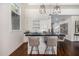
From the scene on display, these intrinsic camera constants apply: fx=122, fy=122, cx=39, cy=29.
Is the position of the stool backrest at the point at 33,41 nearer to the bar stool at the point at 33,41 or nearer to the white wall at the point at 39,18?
the bar stool at the point at 33,41

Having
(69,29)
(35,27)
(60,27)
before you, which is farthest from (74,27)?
(35,27)

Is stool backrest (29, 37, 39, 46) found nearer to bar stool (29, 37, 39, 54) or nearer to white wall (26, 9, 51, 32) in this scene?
bar stool (29, 37, 39, 54)

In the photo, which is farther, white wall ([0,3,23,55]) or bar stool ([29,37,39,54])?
bar stool ([29,37,39,54])

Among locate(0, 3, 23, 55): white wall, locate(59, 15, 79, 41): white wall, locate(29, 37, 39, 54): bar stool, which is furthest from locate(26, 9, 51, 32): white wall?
locate(59, 15, 79, 41): white wall

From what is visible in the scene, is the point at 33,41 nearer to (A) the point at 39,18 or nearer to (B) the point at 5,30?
(B) the point at 5,30

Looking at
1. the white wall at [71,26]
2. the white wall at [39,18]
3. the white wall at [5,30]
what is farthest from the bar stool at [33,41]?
the white wall at [71,26]

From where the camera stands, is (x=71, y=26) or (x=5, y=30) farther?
(x=71, y=26)

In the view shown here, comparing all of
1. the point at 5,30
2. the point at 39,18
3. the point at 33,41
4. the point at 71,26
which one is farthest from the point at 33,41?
the point at 71,26

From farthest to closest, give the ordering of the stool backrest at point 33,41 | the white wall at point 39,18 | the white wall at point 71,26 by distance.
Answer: the white wall at point 71,26, the white wall at point 39,18, the stool backrest at point 33,41

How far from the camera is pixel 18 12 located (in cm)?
487

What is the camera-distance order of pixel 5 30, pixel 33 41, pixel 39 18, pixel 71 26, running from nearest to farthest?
pixel 5 30 < pixel 33 41 < pixel 39 18 < pixel 71 26

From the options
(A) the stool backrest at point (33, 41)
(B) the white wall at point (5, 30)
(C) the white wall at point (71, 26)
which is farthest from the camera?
(C) the white wall at point (71, 26)

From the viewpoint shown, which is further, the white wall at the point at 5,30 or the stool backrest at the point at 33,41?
the stool backrest at the point at 33,41

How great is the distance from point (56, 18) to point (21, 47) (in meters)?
2.89
